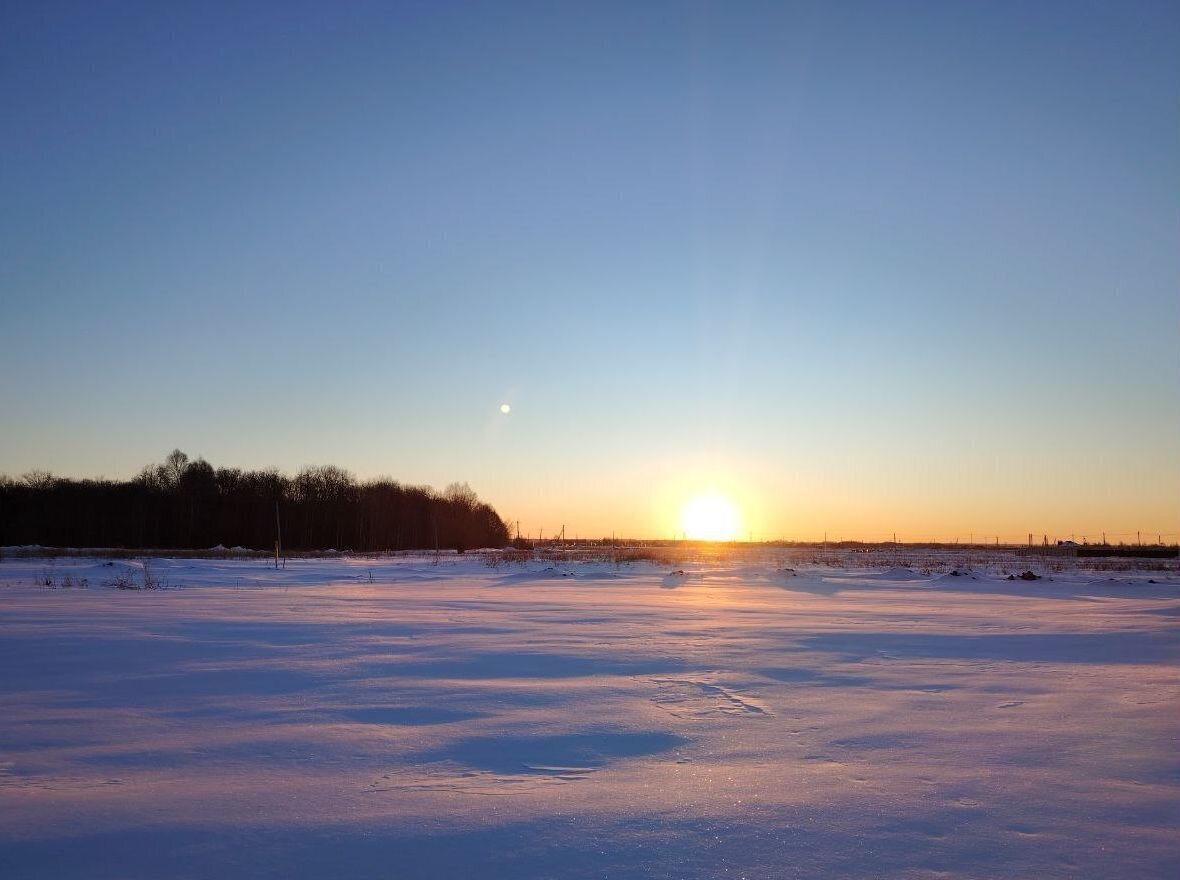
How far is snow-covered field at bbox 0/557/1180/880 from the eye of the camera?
7.86 ft

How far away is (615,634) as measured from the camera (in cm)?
790

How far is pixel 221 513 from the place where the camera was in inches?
2751

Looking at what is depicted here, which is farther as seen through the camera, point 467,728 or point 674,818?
point 467,728

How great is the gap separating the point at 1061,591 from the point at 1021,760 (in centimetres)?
1784

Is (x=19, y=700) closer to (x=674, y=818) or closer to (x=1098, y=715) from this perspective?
(x=674, y=818)

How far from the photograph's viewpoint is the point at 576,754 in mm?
3547

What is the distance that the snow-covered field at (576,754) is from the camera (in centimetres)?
240

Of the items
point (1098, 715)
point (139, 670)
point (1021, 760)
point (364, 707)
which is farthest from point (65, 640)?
point (1098, 715)

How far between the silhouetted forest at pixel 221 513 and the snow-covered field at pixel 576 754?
58.0 meters

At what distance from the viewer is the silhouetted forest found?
65125 millimetres

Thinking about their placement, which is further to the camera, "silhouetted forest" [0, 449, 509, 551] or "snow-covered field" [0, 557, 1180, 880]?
"silhouetted forest" [0, 449, 509, 551]

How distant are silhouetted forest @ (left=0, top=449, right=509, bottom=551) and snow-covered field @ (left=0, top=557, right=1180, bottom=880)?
190 ft

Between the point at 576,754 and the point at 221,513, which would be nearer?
the point at 576,754

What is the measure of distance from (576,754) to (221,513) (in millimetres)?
74941
